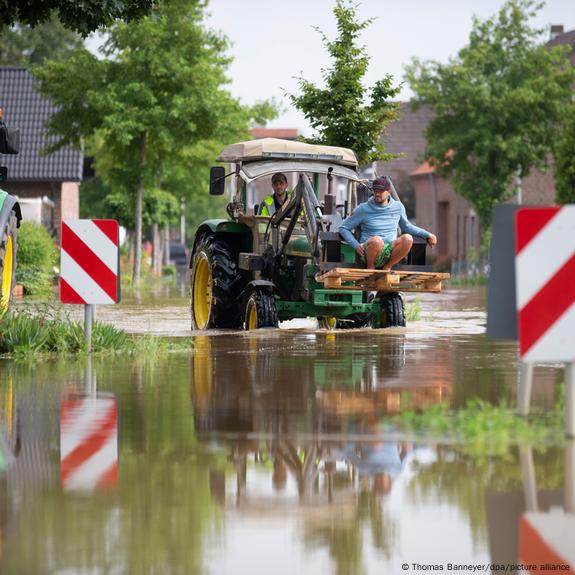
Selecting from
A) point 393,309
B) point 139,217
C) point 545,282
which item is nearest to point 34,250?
point 139,217

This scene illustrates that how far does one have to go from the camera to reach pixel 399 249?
16078mm

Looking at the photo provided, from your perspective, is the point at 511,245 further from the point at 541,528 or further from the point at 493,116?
the point at 493,116

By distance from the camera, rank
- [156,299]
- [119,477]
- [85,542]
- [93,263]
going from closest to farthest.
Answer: [85,542] < [119,477] < [93,263] < [156,299]

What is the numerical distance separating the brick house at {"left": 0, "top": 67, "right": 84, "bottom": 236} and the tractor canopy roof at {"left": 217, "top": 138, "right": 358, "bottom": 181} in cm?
2902

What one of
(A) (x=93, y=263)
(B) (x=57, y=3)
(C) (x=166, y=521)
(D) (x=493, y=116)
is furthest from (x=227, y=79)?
(C) (x=166, y=521)

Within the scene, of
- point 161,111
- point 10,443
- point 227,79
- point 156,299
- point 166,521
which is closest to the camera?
point 166,521

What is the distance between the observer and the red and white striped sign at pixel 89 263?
529 inches

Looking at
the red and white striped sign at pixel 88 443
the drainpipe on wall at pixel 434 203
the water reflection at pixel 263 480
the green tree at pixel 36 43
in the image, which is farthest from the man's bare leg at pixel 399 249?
the green tree at pixel 36 43

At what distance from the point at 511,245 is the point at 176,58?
32.9 meters

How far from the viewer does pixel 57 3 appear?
17.6m

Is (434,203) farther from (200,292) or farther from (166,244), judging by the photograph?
(200,292)

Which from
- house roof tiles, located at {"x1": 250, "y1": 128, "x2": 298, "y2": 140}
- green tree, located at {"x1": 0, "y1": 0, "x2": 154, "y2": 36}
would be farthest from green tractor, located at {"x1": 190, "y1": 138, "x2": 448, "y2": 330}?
house roof tiles, located at {"x1": 250, "y1": 128, "x2": 298, "y2": 140}

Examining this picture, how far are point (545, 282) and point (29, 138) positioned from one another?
42.7 meters

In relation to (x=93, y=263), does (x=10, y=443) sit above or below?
below
